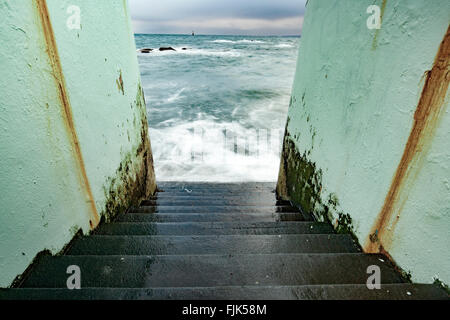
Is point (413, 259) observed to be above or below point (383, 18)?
below

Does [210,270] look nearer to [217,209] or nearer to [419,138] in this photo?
[419,138]

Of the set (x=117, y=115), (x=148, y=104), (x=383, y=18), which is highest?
(x=383, y=18)

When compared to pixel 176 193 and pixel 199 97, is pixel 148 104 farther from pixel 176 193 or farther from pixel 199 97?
pixel 176 193

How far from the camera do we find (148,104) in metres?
11.8

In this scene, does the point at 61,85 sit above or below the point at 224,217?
above

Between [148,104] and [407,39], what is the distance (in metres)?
11.7

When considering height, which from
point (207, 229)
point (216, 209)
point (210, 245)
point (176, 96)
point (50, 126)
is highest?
point (50, 126)

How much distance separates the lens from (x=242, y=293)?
116 centimetres

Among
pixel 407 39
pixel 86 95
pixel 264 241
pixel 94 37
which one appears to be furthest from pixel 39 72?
pixel 407 39

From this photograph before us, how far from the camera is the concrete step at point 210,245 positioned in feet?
6.00

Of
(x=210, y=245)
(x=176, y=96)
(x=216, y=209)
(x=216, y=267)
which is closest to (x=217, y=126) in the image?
(x=176, y=96)

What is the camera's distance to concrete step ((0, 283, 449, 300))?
3.66ft

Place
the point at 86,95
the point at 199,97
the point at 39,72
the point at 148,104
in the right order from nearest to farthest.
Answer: the point at 39,72, the point at 86,95, the point at 148,104, the point at 199,97

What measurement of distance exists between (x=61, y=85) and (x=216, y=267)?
161 cm
